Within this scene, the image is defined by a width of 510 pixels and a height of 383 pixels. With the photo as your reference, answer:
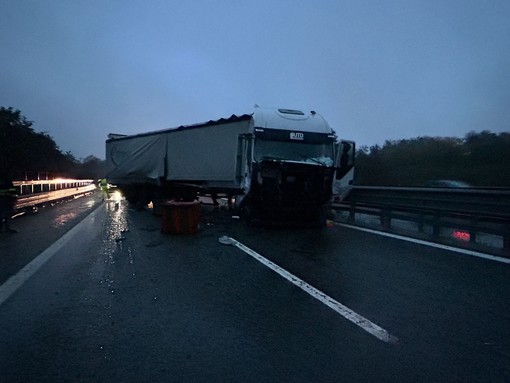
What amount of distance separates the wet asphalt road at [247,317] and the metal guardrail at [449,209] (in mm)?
1270

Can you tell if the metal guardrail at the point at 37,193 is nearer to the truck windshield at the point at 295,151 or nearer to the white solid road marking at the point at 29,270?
the white solid road marking at the point at 29,270

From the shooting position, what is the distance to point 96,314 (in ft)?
16.8

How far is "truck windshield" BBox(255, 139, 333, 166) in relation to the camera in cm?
1266

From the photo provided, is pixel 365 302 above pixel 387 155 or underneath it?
underneath

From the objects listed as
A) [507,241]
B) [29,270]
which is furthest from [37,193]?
[507,241]

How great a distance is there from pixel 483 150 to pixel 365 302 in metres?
35.1

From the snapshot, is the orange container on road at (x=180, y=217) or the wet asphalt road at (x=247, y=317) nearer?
the wet asphalt road at (x=247, y=317)

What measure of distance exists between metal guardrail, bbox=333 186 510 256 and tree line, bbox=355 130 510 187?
15640 mm

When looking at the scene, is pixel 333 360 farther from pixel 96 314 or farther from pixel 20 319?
pixel 20 319

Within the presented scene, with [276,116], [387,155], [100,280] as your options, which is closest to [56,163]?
[387,155]

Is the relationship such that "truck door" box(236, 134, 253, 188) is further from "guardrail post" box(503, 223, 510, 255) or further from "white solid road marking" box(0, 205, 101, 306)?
"guardrail post" box(503, 223, 510, 255)

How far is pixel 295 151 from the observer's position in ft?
42.8

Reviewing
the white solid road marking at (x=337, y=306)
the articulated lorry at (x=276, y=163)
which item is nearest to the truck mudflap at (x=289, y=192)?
the articulated lorry at (x=276, y=163)

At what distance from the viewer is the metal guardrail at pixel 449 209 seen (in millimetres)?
9719
